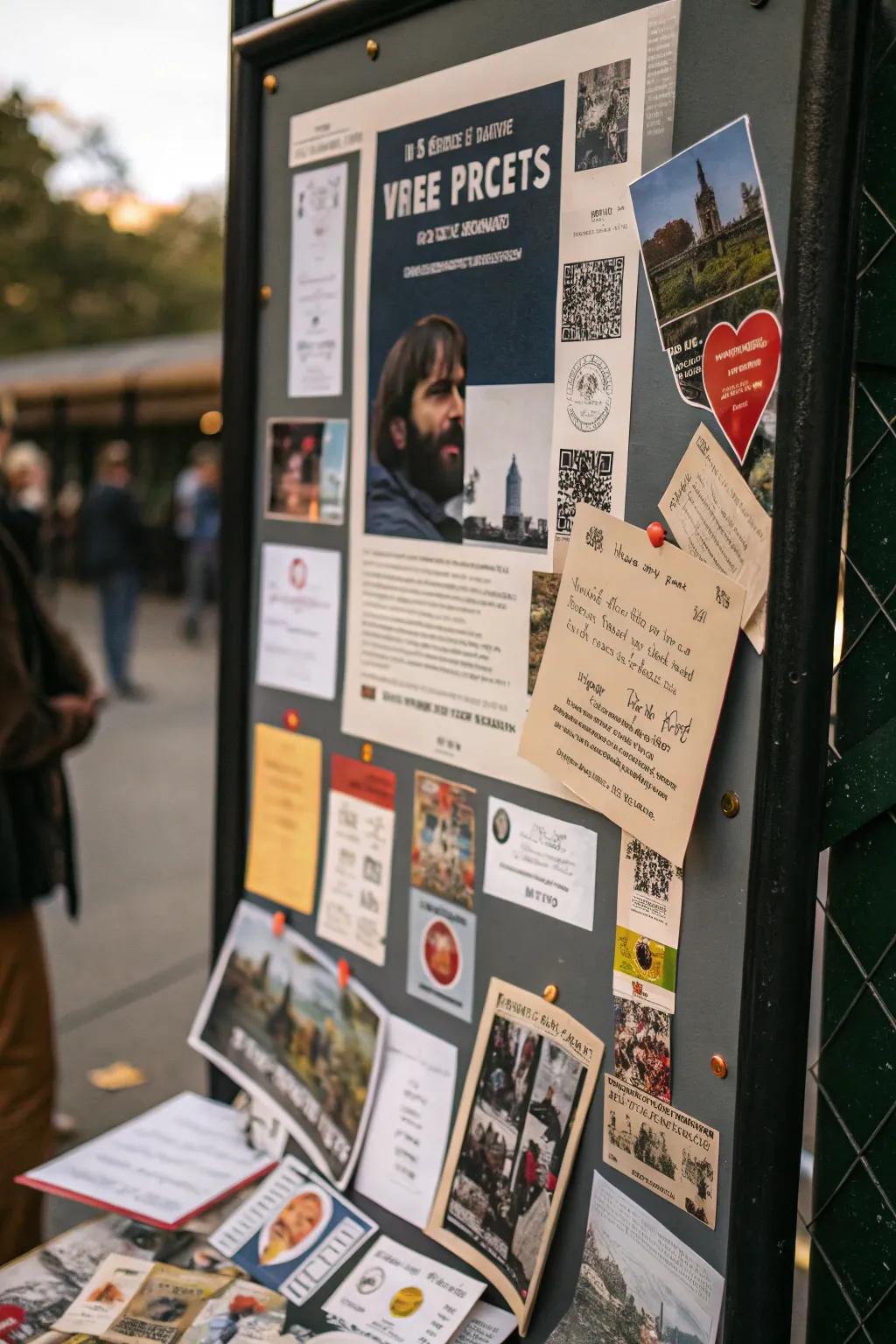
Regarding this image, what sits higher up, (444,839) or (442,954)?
(444,839)

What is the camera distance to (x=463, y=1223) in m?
1.56

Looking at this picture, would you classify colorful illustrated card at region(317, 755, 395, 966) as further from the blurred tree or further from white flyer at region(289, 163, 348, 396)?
the blurred tree

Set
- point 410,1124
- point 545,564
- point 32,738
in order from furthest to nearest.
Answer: point 32,738 → point 410,1124 → point 545,564

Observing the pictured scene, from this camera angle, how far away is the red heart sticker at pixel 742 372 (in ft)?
3.75

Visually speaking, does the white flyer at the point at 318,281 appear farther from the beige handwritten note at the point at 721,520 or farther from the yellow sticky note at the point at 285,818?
the beige handwritten note at the point at 721,520

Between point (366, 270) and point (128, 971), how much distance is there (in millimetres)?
3663

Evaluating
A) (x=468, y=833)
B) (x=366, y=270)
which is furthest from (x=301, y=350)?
(x=468, y=833)

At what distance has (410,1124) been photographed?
1657mm

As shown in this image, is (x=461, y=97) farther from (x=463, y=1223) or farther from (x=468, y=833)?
(x=463, y=1223)

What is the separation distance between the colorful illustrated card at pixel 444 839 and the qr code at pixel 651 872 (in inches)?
11.0

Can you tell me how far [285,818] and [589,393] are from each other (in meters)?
0.85

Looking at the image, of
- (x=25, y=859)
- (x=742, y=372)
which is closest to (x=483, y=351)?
(x=742, y=372)

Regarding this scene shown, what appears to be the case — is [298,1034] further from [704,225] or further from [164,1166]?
[704,225]

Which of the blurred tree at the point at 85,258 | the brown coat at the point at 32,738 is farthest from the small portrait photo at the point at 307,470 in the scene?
the blurred tree at the point at 85,258
